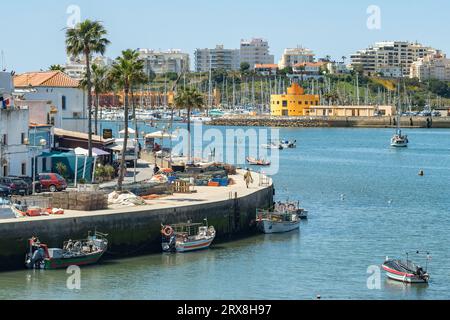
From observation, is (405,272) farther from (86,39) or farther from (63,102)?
(63,102)

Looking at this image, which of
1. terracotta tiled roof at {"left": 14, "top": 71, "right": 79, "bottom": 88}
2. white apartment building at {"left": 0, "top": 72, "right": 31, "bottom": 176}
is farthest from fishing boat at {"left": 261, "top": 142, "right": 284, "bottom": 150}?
white apartment building at {"left": 0, "top": 72, "right": 31, "bottom": 176}

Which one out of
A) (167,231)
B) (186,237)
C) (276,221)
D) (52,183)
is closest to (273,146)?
(276,221)

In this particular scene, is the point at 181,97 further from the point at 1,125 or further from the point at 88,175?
the point at 1,125

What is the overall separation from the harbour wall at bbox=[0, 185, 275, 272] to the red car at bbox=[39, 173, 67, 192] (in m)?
8.12

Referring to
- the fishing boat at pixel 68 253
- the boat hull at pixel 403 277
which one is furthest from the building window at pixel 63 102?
the boat hull at pixel 403 277

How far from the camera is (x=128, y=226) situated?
49750mm

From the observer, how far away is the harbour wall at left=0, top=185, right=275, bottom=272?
4525 centimetres

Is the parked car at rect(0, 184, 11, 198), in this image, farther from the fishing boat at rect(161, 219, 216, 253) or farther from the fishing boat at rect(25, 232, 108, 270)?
the fishing boat at rect(161, 219, 216, 253)

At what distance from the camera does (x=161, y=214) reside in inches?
2040

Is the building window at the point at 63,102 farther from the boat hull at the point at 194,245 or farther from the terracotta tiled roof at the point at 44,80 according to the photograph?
the boat hull at the point at 194,245

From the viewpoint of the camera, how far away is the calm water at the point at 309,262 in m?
43.6

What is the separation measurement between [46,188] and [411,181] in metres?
50.3
